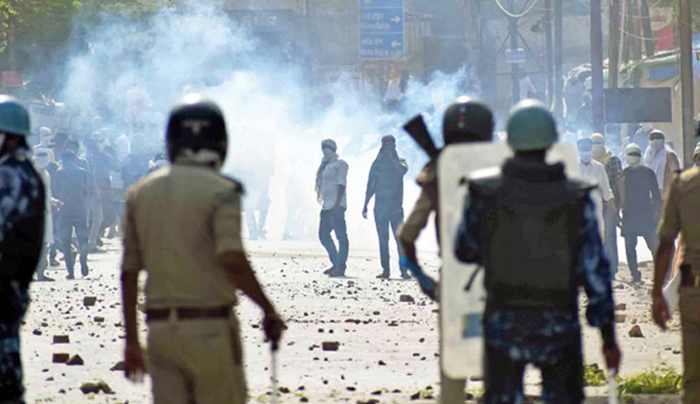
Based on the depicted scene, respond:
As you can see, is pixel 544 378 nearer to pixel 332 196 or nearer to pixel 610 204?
pixel 610 204

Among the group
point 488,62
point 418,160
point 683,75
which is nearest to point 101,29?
point 488,62

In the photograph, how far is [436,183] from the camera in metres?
6.80

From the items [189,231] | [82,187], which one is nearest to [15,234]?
[189,231]

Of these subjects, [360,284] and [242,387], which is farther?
[360,284]

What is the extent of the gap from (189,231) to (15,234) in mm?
1127

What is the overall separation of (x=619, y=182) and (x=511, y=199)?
14.2m

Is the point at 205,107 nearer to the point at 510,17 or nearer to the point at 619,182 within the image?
the point at 619,182

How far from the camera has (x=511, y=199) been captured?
5.64 metres

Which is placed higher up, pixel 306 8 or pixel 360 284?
pixel 306 8

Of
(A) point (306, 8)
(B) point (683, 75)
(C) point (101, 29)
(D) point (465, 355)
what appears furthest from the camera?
(A) point (306, 8)

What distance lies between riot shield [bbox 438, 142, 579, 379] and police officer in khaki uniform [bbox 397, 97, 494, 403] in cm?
70

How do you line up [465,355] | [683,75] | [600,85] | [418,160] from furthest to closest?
1. [418,160]
2. [600,85]
3. [683,75]
4. [465,355]

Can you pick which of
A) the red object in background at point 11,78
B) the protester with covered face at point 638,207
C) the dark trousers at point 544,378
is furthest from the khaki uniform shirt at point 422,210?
the red object in background at point 11,78

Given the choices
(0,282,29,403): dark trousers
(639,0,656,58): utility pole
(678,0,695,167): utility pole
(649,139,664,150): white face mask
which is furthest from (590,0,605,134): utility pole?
A: (0,282,29,403): dark trousers
